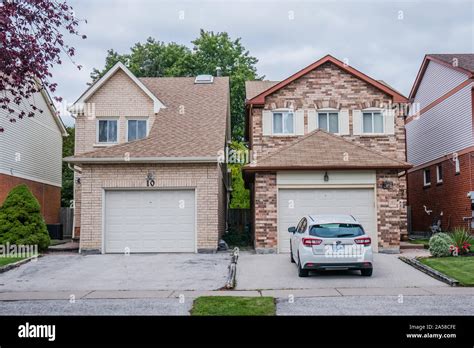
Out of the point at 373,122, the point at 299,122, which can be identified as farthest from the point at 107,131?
the point at 373,122

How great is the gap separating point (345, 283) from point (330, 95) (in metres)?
11.3

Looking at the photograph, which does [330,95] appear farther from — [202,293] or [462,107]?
[202,293]

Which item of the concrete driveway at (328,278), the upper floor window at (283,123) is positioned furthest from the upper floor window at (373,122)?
the concrete driveway at (328,278)

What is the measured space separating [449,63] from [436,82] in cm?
201

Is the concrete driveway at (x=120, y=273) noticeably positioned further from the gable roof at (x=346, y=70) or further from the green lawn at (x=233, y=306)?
the gable roof at (x=346, y=70)

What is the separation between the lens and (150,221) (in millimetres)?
18750

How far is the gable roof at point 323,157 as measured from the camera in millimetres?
18344

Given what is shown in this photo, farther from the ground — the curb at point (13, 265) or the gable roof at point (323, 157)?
the gable roof at point (323, 157)

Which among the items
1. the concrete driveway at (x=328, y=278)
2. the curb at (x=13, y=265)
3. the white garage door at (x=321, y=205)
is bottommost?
the concrete driveway at (x=328, y=278)

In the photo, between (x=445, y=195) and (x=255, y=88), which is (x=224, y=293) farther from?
(x=445, y=195)

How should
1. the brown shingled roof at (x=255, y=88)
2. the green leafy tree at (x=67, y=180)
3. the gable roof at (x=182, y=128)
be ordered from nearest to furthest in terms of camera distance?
1. the gable roof at (x=182, y=128)
2. the brown shingled roof at (x=255, y=88)
3. the green leafy tree at (x=67, y=180)

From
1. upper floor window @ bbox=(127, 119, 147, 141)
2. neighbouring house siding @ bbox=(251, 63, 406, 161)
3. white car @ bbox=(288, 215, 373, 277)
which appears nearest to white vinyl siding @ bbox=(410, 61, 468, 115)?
neighbouring house siding @ bbox=(251, 63, 406, 161)

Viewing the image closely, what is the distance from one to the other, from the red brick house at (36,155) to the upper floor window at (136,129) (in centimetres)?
383
